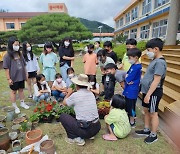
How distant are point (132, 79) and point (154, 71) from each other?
541 millimetres

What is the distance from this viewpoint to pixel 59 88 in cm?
451

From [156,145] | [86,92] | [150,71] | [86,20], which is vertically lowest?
[156,145]

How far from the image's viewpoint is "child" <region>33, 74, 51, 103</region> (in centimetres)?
418

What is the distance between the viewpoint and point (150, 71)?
8.58 ft

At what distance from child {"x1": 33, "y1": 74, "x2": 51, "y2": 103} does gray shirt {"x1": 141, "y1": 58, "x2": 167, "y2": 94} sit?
2.53 meters

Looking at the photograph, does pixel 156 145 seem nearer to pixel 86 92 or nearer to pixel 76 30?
pixel 86 92

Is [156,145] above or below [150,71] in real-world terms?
below

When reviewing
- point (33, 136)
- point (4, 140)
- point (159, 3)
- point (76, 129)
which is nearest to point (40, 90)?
point (33, 136)

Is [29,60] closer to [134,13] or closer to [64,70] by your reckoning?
[64,70]

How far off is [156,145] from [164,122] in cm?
87

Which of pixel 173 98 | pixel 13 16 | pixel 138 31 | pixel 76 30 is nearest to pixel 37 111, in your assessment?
pixel 173 98

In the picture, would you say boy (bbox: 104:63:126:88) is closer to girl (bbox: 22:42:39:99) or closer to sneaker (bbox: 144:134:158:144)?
sneaker (bbox: 144:134:158:144)

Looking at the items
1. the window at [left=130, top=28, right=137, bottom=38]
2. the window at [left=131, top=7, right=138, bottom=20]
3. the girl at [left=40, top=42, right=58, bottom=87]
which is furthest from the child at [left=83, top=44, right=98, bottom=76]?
the window at [left=131, top=7, right=138, bottom=20]

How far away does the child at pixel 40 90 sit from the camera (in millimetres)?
4181
